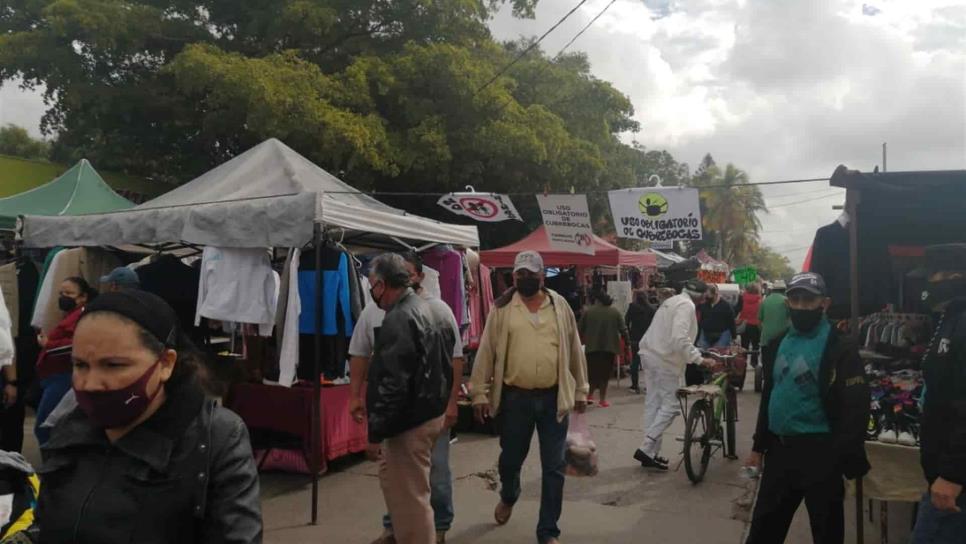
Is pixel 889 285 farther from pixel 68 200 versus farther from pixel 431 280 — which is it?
pixel 68 200

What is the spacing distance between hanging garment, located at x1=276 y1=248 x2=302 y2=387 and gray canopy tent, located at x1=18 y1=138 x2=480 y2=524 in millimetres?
284

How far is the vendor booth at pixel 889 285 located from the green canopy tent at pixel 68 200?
9.09 m

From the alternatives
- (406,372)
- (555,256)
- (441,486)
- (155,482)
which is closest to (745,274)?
(555,256)

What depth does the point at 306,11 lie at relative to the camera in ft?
48.9

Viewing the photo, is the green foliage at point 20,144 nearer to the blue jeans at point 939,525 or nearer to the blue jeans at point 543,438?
the blue jeans at point 543,438

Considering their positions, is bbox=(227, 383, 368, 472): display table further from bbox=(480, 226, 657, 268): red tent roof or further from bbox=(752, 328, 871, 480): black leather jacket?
bbox=(480, 226, 657, 268): red tent roof

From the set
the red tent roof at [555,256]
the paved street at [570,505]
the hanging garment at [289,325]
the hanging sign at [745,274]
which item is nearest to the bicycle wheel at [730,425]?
the paved street at [570,505]

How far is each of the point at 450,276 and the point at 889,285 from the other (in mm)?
4142

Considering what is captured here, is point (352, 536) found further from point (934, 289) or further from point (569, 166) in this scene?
point (569, 166)

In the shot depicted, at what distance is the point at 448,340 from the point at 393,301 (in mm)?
414

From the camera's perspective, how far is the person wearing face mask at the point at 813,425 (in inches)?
143

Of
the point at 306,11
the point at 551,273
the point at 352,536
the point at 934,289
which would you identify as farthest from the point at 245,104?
the point at 934,289

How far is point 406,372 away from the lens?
397 centimetres

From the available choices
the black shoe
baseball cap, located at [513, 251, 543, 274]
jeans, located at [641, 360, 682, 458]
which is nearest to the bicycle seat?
jeans, located at [641, 360, 682, 458]
